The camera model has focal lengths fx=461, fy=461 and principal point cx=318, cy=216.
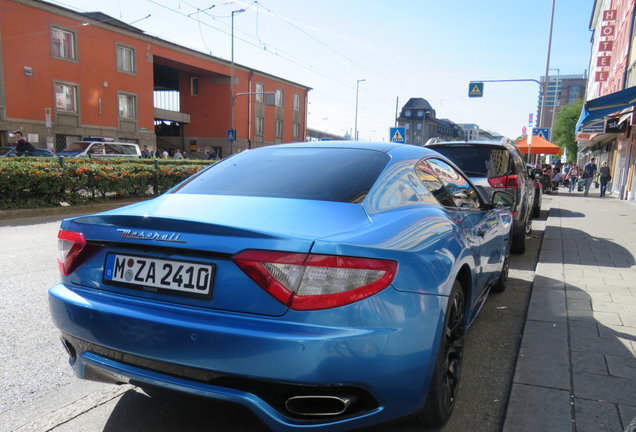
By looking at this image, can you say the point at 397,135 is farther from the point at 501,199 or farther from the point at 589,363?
the point at 589,363

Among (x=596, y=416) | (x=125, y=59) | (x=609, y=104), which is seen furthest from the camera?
(x=125, y=59)

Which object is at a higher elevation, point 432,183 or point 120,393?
point 432,183

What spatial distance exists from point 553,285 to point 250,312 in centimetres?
429

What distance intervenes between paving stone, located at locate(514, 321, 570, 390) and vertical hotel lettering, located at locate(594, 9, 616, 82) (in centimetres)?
3169

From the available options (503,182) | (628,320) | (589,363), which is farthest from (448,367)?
(503,182)

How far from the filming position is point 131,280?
1.97m

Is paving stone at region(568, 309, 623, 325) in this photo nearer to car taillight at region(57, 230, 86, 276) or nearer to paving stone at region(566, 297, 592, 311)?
paving stone at region(566, 297, 592, 311)

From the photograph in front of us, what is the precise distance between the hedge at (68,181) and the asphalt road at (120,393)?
22.4 ft

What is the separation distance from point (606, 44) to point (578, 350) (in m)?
32.7

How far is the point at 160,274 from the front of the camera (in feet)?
6.29

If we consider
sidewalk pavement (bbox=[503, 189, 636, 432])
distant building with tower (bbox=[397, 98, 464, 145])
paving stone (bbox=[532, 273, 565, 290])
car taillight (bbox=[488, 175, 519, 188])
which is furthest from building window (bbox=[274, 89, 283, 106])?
distant building with tower (bbox=[397, 98, 464, 145])

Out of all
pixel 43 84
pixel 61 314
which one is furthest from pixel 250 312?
pixel 43 84

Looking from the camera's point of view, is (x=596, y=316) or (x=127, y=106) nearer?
(x=596, y=316)

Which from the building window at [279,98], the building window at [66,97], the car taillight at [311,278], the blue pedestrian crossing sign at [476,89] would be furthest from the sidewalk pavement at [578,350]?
the building window at [279,98]
